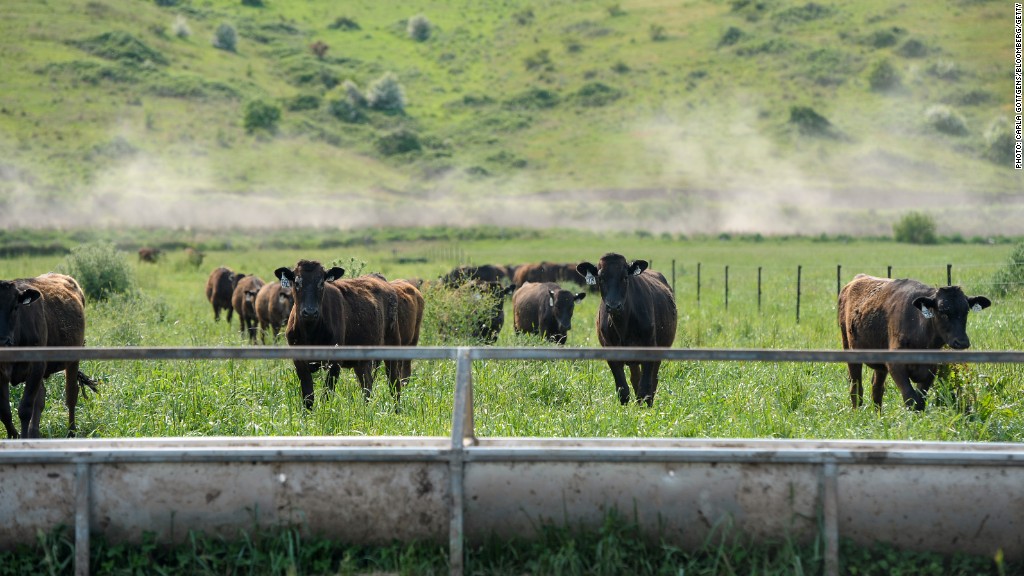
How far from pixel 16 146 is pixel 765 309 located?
301 feet

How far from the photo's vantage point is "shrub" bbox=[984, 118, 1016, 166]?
109 m

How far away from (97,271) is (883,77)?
118 meters

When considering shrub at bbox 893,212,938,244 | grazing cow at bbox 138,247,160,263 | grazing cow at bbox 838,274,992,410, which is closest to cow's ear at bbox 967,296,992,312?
grazing cow at bbox 838,274,992,410

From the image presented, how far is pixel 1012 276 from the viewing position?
24781 millimetres

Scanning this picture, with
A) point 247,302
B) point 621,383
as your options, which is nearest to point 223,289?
point 247,302

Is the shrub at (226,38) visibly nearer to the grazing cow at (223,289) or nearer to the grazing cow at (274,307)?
the grazing cow at (223,289)

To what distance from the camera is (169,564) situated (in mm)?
6168

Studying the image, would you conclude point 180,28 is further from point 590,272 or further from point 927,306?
point 927,306

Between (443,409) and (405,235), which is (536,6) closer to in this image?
(405,235)

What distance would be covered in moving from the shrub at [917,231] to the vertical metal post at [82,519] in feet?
226

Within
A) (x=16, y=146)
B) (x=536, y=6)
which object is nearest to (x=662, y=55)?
(x=536, y=6)

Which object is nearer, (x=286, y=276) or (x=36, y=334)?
(x=36, y=334)

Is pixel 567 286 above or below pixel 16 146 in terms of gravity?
below

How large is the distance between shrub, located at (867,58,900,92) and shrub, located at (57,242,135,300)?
117 meters
